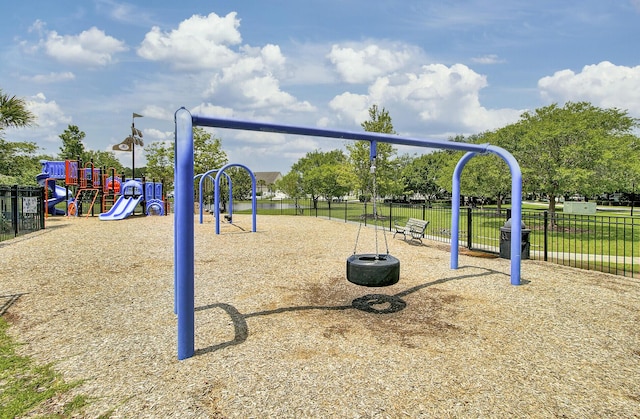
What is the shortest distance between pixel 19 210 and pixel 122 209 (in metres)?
6.91

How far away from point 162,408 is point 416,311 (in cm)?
379

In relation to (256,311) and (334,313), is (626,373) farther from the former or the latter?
(256,311)

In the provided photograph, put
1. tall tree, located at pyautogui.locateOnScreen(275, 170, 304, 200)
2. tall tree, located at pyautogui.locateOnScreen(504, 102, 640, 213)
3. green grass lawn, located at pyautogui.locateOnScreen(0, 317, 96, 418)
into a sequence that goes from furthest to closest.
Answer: tall tree, located at pyautogui.locateOnScreen(275, 170, 304, 200)
tall tree, located at pyautogui.locateOnScreen(504, 102, 640, 213)
green grass lawn, located at pyautogui.locateOnScreen(0, 317, 96, 418)

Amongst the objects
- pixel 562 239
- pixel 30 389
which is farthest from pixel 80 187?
pixel 562 239

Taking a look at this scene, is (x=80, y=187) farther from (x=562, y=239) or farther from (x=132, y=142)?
(x=562, y=239)

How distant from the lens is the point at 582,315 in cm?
540

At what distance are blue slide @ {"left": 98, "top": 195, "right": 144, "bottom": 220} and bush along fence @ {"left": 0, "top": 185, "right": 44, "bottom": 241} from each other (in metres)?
4.99

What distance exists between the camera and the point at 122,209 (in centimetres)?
2231

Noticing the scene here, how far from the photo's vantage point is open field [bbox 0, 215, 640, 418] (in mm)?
3203

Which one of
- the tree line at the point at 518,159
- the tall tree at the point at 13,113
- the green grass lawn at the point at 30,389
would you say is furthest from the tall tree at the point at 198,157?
the green grass lawn at the point at 30,389

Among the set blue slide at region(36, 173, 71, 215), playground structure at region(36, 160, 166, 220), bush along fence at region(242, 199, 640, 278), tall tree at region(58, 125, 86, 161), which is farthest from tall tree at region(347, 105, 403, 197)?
tall tree at region(58, 125, 86, 161)

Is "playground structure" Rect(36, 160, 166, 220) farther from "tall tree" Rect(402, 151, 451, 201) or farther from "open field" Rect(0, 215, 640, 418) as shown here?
"tall tree" Rect(402, 151, 451, 201)

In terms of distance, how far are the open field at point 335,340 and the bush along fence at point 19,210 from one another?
22.2 ft

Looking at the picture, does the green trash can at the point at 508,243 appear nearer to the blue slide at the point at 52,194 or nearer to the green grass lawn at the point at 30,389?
the green grass lawn at the point at 30,389
